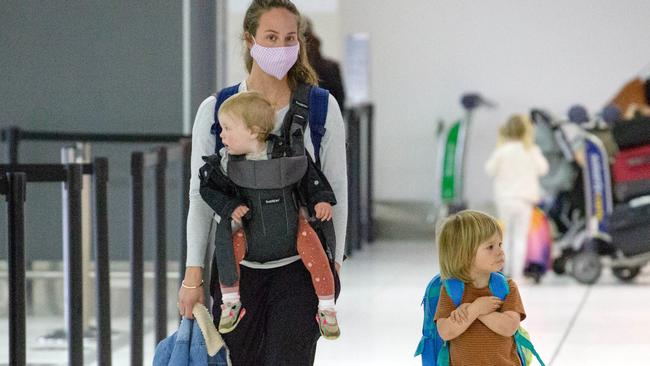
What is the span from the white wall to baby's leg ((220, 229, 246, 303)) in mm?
12506

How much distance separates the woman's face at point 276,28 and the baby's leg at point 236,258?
20.7 inches

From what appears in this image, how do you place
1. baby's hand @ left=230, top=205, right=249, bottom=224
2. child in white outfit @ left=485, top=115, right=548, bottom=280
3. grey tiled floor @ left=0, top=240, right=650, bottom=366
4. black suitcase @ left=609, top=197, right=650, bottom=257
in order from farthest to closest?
1. child in white outfit @ left=485, top=115, right=548, bottom=280
2. black suitcase @ left=609, top=197, right=650, bottom=257
3. grey tiled floor @ left=0, top=240, right=650, bottom=366
4. baby's hand @ left=230, top=205, right=249, bottom=224

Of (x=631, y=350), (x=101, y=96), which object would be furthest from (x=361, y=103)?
(x=631, y=350)

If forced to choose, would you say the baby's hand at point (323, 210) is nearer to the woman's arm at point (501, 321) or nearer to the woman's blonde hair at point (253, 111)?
the woman's blonde hair at point (253, 111)

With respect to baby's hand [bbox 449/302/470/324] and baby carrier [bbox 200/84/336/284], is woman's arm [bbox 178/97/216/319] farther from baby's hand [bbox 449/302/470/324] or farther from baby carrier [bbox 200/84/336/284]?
baby's hand [bbox 449/302/470/324]

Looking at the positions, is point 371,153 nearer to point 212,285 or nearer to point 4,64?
point 4,64

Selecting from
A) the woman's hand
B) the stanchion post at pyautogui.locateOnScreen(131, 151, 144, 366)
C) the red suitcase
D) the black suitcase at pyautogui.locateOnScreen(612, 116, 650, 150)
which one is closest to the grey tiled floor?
the stanchion post at pyautogui.locateOnScreen(131, 151, 144, 366)

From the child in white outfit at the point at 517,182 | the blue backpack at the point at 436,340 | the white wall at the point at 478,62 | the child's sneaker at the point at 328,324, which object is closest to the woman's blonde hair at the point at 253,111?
the child's sneaker at the point at 328,324

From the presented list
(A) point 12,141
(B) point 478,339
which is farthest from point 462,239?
(A) point 12,141

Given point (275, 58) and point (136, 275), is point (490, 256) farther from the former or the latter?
point (136, 275)

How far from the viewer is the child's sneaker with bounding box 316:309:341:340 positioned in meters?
3.97

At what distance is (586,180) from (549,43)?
16.1 feet

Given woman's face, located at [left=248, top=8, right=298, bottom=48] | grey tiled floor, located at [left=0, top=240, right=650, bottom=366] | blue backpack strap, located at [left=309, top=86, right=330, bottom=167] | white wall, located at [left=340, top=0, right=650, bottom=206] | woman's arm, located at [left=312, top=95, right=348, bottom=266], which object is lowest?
grey tiled floor, located at [left=0, top=240, right=650, bottom=366]

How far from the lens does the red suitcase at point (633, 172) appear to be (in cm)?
1153
